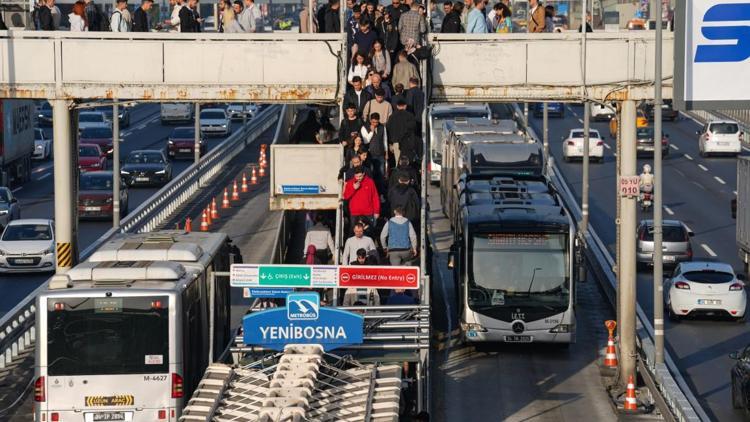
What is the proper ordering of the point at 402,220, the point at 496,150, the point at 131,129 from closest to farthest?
1. the point at 402,220
2. the point at 496,150
3. the point at 131,129

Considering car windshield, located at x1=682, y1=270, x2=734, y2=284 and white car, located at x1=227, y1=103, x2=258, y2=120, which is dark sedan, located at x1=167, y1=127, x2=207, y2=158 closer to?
white car, located at x1=227, y1=103, x2=258, y2=120

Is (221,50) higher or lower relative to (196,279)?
higher

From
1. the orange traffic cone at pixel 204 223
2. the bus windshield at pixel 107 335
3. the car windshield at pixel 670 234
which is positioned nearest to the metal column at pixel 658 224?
the bus windshield at pixel 107 335

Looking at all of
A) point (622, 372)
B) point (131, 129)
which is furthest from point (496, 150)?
point (131, 129)

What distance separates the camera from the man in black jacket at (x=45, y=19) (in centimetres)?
3388

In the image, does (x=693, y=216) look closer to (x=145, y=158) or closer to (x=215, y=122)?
(x=145, y=158)

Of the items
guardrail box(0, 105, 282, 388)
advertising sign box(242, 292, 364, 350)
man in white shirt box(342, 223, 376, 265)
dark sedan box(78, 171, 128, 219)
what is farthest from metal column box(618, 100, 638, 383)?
dark sedan box(78, 171, 128, 219)

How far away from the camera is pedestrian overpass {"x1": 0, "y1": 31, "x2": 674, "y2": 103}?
3234 centimetres

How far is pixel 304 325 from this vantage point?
22.1 m

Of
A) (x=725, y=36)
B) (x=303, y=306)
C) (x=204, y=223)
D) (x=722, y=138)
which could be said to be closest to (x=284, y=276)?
(x=303, y=306)

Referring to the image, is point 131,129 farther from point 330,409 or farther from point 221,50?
point 330,409

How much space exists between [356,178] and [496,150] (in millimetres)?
17802

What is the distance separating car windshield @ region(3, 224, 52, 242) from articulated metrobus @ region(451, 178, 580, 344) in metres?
15.0

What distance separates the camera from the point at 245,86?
32.8 metres
